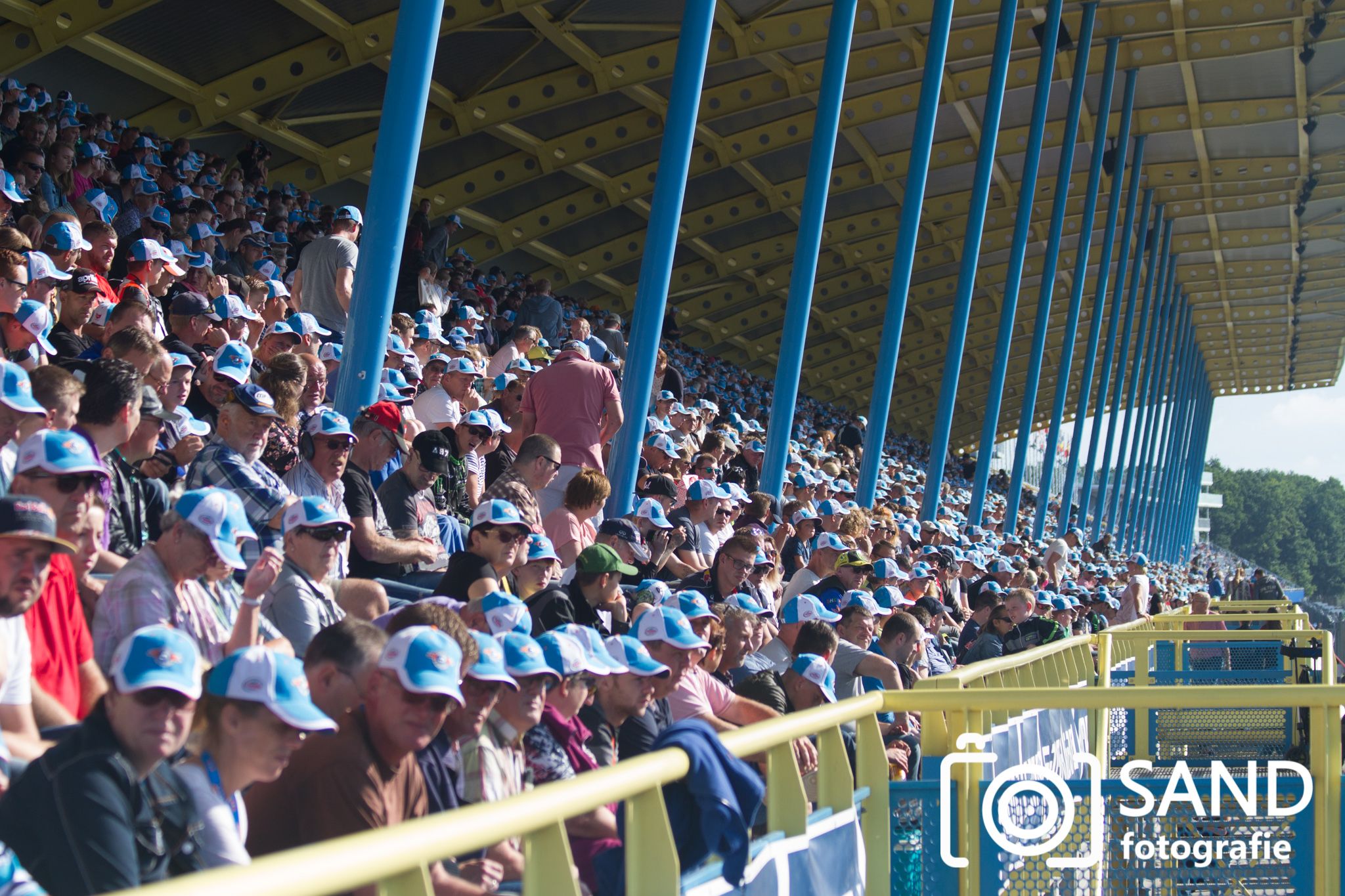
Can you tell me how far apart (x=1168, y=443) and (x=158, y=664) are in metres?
55.5

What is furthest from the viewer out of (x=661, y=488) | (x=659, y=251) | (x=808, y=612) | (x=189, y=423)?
(x=659, y=251)

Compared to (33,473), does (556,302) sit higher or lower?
higher

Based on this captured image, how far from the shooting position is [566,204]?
2867 cm

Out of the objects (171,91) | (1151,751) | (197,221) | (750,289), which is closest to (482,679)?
(1151,751)

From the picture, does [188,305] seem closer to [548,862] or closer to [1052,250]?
[548,862]

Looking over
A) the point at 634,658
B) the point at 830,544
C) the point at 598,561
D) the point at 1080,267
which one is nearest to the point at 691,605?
the point at 598,561

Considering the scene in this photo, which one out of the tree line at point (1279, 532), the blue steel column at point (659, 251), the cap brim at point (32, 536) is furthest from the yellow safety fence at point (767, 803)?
the tree line at point (1279, 532)

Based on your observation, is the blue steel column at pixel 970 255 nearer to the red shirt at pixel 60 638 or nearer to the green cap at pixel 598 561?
the green cap at pixel 598 561

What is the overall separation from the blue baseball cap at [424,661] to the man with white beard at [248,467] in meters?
1.72

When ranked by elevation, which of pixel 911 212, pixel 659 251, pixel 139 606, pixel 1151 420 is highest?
pixel 1151 420

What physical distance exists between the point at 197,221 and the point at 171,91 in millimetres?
8927

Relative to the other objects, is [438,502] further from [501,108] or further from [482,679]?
[501,108]

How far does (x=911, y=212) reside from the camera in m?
16.9

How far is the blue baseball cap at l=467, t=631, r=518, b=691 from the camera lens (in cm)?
362
